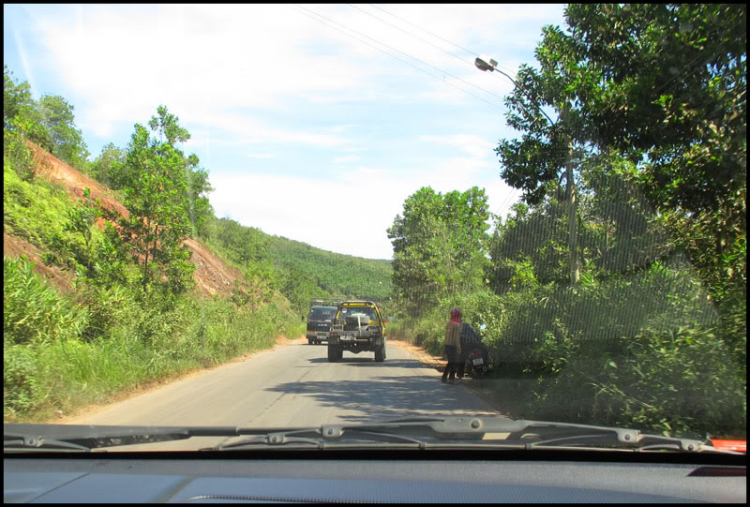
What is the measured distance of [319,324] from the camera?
31.6m

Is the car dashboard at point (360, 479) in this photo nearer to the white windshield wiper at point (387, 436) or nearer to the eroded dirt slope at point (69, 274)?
the white windshield wiper at point (387, 436)

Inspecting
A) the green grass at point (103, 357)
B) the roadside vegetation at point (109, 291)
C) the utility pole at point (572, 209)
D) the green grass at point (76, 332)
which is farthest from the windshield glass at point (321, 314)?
the utility pole at point (572, 209)

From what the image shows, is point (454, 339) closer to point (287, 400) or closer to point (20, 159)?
point (287, 400)

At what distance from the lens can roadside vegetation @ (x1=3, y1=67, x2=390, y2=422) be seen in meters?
8.55

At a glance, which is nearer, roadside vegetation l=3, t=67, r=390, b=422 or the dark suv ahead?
roadside vegetation l=3, t=67, r=390, b=422

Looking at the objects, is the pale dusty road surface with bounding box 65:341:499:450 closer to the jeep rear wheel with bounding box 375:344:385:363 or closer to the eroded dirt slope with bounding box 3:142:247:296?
the jeep rear wheel with bounding box 375:344:385:363

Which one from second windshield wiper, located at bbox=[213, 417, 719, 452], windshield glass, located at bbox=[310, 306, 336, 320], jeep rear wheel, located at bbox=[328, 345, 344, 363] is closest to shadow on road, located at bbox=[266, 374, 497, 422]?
second windshield wiper, located at bbox=[213, 417, 719, 452]

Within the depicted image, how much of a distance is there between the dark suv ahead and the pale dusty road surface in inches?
635

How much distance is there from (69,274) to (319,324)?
51.0 ft

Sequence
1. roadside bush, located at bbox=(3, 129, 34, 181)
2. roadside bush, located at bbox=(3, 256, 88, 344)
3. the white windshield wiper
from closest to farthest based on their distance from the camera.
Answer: the white windshield wiper
roadside bush, located at bbox=(3, 256, 88, 344)
roadside bush, located at bbox=(3, 129, 34, 181)

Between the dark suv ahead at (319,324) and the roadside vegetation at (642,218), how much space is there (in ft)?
65.8

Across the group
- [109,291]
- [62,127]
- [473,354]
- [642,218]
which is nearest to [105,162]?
[62,127]

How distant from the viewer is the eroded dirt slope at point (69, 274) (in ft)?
54.2

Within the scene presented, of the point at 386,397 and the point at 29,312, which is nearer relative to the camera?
the point at 29,312
